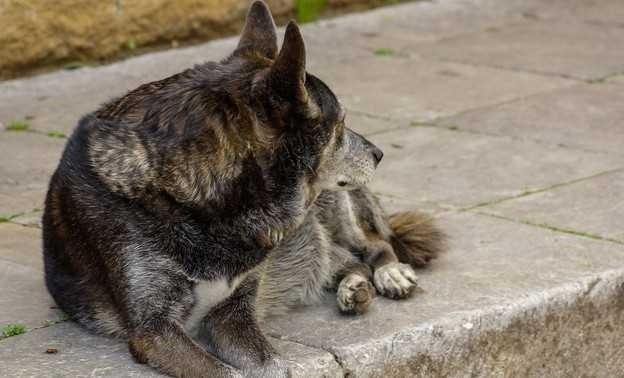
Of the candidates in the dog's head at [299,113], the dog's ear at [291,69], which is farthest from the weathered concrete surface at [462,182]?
the dog's ear at [291,69]

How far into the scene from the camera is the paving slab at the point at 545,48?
923cm

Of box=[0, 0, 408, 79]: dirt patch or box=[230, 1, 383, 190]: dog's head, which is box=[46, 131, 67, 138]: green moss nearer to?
box=[0, 0, 408, 79]: dirt patch

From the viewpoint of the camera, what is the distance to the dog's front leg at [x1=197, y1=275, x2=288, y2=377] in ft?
14.5

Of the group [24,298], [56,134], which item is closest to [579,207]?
[24,298]

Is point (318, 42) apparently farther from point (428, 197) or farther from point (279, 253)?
point (279, 253)

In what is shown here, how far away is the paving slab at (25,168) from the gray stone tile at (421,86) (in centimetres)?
202

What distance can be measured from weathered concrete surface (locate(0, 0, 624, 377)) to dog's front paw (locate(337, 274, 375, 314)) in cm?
5

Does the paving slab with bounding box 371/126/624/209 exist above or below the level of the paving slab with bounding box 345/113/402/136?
above

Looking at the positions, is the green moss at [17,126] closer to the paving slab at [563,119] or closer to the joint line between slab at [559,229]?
the paving slab at [563,119]

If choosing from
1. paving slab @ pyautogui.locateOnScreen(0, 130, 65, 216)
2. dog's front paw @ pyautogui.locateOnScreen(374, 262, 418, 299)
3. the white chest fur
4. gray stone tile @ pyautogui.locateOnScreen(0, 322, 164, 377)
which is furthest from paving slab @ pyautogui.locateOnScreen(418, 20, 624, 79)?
gray stone tile @ pyautogui.locateOnScreen(0, 322, 164, 377)

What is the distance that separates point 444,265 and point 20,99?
3717 millimetres

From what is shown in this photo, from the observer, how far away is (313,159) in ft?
14.4

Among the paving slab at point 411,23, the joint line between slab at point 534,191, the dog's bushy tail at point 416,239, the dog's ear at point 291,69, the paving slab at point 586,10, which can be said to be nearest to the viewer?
the dog's ear at point 291,69

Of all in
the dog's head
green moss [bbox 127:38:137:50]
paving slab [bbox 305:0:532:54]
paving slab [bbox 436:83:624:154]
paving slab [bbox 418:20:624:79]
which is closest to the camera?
the dog's head
